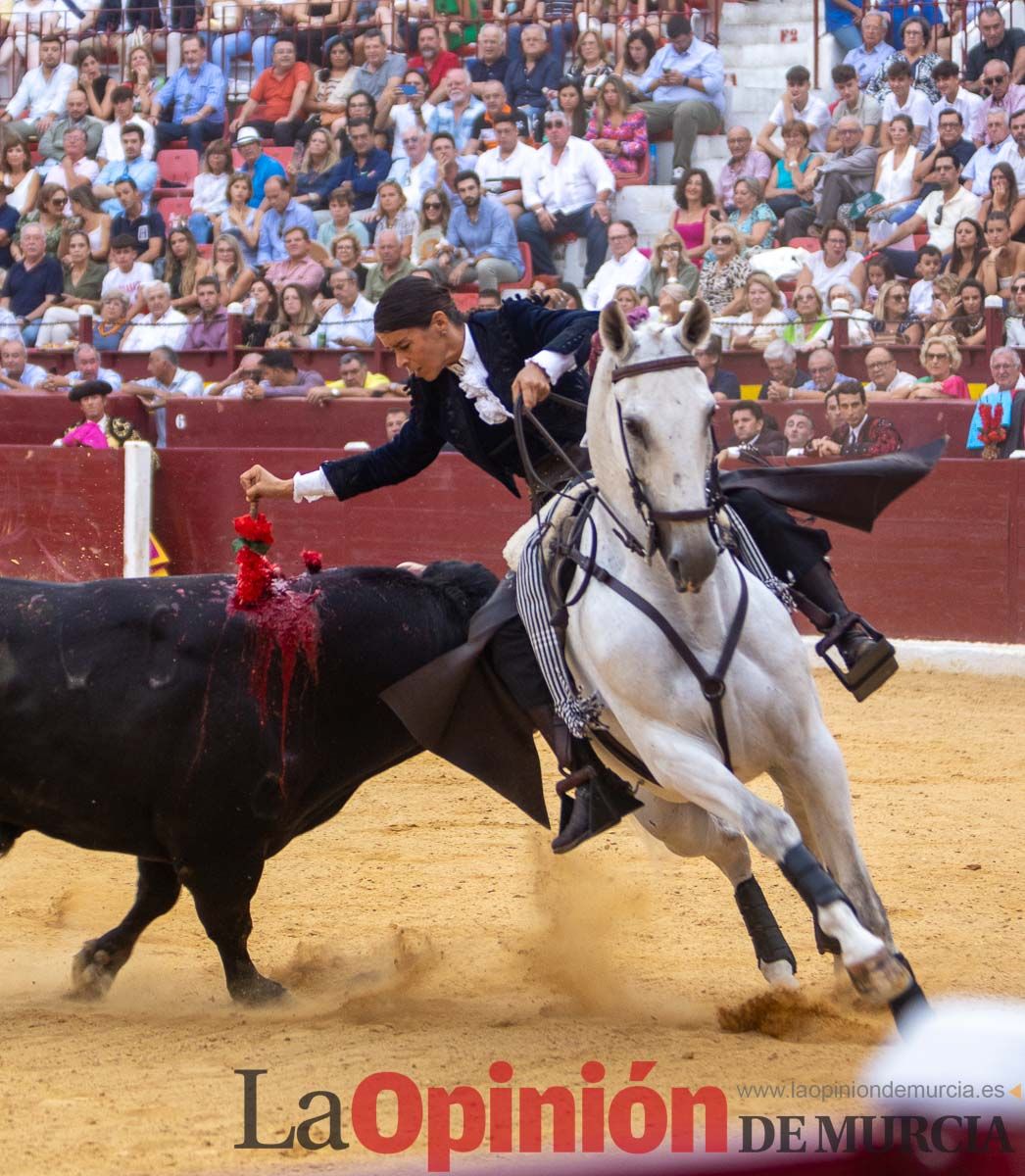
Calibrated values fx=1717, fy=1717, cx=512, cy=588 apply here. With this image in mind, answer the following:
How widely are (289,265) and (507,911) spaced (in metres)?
8.77

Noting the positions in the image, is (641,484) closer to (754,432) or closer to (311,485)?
(311,485)

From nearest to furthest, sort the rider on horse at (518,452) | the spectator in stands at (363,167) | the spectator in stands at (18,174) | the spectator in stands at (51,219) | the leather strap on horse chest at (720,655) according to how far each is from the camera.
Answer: the leather strap on horse chest at (720,655) → the rider on horse at (518,452) → the spectator in stands at (363,167) → the spectator in stands at (51,219) → the spectator in stands at (18,174)

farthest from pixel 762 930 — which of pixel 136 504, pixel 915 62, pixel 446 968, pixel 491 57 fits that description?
pixel 491 57

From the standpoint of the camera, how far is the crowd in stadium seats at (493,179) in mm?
11031

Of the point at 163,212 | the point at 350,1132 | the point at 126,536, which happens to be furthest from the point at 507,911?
the point at 163,212

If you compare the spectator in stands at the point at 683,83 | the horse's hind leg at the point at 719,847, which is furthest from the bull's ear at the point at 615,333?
the spectator in stands at the point at 683,83

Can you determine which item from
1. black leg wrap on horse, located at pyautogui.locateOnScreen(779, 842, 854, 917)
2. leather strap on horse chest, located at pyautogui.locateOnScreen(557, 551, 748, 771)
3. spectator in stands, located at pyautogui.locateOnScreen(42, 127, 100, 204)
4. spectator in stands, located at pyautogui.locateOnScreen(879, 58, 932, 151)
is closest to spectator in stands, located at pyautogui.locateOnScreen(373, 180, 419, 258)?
spectator in stands, located at pyautogui.locateOnScreen(879, 58, 932, 151)

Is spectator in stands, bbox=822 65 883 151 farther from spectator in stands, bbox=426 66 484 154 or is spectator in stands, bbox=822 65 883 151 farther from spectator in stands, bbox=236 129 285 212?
spectator in stands, bbox=236 129 285 212

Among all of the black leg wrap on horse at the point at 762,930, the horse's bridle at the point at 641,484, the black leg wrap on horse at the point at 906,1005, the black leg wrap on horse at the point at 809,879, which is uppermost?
the horse's bridle at the point at 641,484

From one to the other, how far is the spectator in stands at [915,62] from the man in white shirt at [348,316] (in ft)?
13.3

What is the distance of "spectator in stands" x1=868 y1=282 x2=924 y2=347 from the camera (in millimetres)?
10406

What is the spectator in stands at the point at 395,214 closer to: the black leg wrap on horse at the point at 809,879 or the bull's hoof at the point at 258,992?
the bull's hoof at the point at 258,992

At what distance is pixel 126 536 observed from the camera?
11.6 meters

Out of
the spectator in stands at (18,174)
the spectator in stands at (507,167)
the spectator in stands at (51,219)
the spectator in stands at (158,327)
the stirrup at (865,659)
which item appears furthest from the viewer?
the spectator in stands at (18,174)
